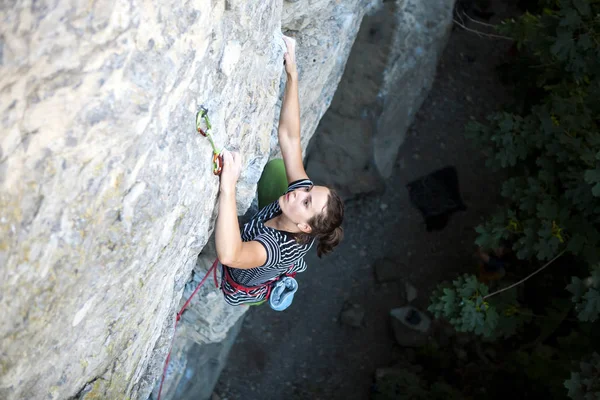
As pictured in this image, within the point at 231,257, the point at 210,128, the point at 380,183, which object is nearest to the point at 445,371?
the point at 380,183

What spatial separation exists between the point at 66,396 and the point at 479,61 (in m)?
6.02

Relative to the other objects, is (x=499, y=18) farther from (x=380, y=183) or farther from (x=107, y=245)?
(x=107, y=245)

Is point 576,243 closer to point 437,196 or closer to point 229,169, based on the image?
point 437,196

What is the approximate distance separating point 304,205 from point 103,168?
3.94 ft

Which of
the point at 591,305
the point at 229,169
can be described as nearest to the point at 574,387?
the point at 591,305

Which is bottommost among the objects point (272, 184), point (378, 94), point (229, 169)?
point (378, 94)

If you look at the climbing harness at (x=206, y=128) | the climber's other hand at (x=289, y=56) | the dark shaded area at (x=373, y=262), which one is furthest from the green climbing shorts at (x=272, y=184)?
the dark shaded area at (x=373, y=262)

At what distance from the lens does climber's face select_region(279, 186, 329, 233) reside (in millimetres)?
2635

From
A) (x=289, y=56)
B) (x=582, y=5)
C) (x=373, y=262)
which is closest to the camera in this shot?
(x=289, y=56)

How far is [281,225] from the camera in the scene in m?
2.74

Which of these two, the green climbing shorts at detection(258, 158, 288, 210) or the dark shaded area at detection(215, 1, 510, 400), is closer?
the green climbing shorts at detection(258, 158, 288, 210)

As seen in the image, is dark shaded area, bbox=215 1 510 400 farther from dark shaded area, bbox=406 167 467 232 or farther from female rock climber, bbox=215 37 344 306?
female rock climber, bbox=215 37 344 306

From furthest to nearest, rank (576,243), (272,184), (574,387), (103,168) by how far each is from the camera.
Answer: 1. (576,243)
2. (574,387)
3. (272,184)
4. (103,168)

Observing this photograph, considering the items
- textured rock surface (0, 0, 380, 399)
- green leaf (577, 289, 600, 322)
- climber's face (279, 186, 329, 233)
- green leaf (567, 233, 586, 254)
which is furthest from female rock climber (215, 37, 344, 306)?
green leaf (567, 233, 586, 254)
